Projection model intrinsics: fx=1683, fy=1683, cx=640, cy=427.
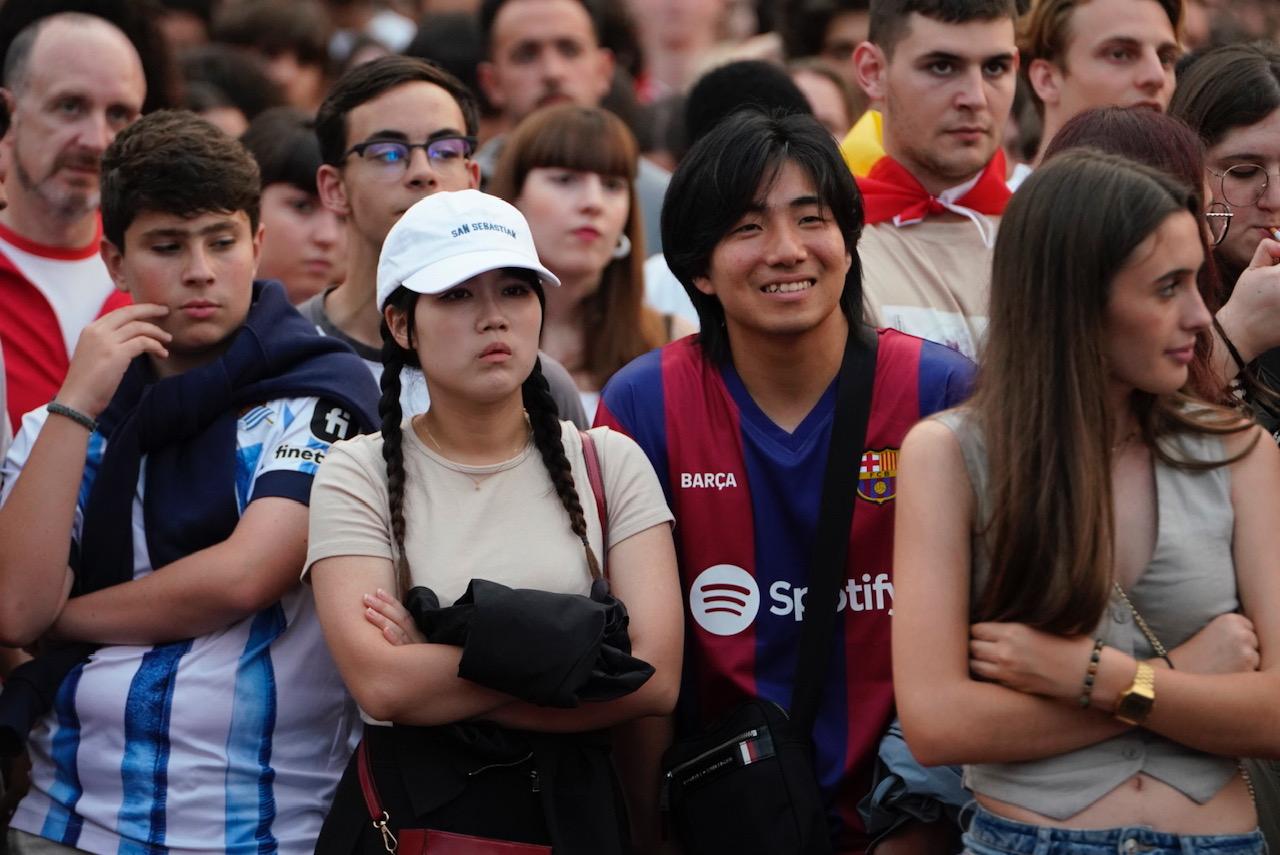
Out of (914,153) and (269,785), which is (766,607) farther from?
(914,153)

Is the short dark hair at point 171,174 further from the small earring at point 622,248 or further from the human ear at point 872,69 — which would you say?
the human ear at point 872,69

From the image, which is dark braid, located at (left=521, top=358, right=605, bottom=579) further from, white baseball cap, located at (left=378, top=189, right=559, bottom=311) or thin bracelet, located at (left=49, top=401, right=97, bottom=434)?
thin bracelet, located at (left=49, top=401, right=97, bottom=434)

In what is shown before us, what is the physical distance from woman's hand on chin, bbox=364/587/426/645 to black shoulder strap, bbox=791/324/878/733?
2.82ft


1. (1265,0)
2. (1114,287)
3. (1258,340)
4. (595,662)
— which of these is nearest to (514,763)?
(595,662)

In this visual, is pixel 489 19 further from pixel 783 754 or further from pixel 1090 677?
pixel 1090 677

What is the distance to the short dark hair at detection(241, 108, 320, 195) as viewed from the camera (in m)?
6.07

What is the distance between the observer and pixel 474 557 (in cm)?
364

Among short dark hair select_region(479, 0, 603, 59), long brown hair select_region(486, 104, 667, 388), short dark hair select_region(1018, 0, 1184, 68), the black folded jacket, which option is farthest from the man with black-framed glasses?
short dark hair select_region(479, 0, 603, 59)

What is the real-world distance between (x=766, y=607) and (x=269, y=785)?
1.25 m

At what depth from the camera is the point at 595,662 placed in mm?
3457

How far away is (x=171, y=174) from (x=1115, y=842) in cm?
276

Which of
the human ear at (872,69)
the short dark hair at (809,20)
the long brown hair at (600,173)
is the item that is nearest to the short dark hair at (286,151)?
the long brown hair at (600,173)

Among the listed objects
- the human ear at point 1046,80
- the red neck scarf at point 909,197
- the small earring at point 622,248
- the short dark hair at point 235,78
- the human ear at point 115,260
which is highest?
the short dark hair at point 235,78

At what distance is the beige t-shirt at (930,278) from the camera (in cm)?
466
